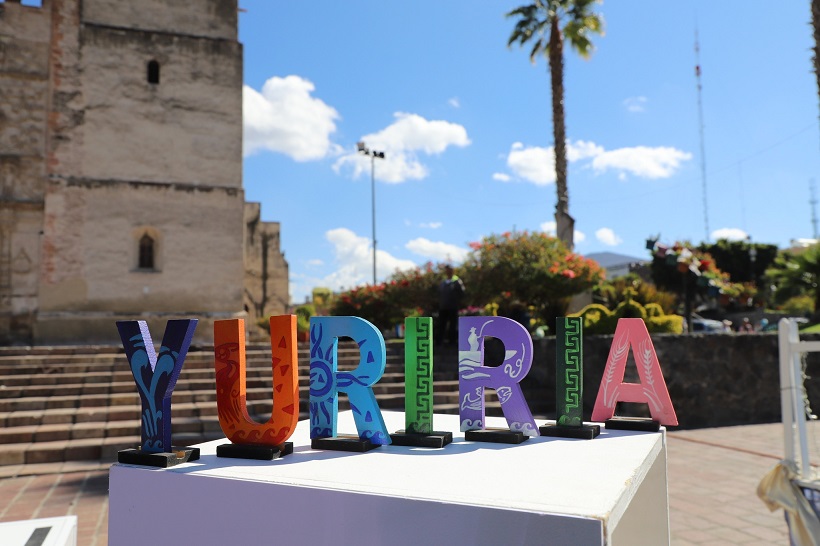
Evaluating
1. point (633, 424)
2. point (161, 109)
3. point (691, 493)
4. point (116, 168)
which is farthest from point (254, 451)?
point (161, 109)

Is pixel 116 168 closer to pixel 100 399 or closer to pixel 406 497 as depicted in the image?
pixel 100 399

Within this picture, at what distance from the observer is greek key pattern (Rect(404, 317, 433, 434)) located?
9.34ft

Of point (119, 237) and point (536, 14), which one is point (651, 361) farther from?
point (536, 14)

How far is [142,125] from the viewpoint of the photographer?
1644 cm

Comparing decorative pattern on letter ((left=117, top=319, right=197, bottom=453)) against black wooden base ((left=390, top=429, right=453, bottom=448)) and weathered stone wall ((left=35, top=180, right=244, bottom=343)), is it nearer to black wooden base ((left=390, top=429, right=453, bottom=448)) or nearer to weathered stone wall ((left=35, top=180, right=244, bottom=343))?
black wooden base ((left=390, top=429, right=453, bottom=448))

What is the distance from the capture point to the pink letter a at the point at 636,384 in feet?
9.98

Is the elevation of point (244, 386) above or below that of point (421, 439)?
above

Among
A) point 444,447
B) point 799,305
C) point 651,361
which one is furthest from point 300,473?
point 799,305

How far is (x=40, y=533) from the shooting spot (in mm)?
2605

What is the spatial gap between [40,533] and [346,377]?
144 centimetres

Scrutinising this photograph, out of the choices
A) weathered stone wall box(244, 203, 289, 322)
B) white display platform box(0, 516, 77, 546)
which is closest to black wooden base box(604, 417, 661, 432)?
white display platform box(0, 516, 77, 546)

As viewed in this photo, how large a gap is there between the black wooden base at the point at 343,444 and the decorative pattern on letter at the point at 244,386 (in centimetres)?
20

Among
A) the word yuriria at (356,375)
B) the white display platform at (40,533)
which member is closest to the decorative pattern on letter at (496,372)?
the word yuriria at (356,375)

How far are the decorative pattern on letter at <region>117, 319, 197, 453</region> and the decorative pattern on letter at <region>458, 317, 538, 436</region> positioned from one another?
125cm
